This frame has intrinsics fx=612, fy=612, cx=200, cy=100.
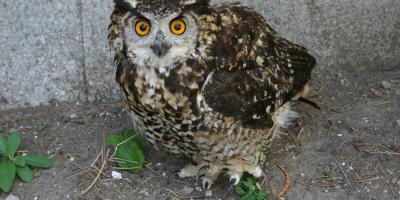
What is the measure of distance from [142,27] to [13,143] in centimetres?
133

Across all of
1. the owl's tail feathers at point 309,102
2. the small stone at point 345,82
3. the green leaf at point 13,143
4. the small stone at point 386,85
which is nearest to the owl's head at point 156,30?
the green leaf at point 13,143

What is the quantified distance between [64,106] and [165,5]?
5.61ft

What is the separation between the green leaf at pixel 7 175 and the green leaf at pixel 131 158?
2.14 ft

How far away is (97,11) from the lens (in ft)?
13.4

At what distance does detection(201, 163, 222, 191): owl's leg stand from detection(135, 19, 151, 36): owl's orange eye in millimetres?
1035

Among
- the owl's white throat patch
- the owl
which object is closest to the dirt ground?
the owl

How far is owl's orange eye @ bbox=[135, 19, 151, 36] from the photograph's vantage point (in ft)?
9.91

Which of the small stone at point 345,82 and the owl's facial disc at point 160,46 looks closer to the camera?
the owl's facial disc at point 160,46

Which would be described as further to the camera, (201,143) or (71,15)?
(71,15)

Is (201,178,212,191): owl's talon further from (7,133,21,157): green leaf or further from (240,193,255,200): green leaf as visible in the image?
(7,133,21,157): green leaf

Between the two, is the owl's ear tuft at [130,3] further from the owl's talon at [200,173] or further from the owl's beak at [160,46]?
the owl's talon at [200,173]

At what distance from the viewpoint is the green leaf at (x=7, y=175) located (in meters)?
3.65

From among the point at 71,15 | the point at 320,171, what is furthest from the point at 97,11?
the point at 320,171

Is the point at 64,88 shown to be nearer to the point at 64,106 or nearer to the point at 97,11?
the point at 64,106
